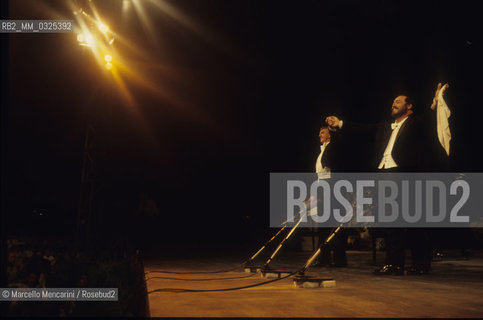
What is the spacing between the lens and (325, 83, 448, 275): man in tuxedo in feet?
20.0

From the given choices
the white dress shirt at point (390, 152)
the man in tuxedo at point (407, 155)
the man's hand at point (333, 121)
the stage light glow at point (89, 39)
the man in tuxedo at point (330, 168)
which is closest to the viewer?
the man in tuxedo at point (407, 155)

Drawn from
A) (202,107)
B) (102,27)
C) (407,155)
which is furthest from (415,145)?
(202,107)

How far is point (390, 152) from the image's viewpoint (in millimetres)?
6238

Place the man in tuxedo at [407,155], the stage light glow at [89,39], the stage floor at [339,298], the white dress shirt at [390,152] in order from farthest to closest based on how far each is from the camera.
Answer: the stage light glow at [89,39] < the white dress shirt at [390,152] < the man in tuxedo at [407,155] < the stage floor at [339,298]

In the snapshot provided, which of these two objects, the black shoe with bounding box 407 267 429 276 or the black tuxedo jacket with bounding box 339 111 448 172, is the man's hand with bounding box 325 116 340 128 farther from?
the black shoe with bounding box 407 267 429 276

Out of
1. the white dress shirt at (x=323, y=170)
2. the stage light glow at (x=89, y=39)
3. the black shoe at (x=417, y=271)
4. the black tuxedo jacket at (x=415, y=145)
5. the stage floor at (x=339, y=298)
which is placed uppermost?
the stage light glow at (x=89, y=39)

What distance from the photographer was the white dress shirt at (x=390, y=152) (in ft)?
20.3

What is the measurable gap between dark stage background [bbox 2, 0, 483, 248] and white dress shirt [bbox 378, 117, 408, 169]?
2407mm

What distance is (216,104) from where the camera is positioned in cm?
1554

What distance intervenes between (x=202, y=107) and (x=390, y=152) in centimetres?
1025

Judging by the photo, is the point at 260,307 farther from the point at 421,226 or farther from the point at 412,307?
the point at 421,226

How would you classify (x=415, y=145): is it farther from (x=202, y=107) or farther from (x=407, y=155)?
(x=202, y=107)

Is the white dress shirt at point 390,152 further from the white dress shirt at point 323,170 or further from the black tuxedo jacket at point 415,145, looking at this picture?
the white dress shirt at point 323,170

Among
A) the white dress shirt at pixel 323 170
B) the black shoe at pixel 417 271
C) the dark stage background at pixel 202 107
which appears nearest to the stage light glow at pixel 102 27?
the dark stage background at pixel 202 107
